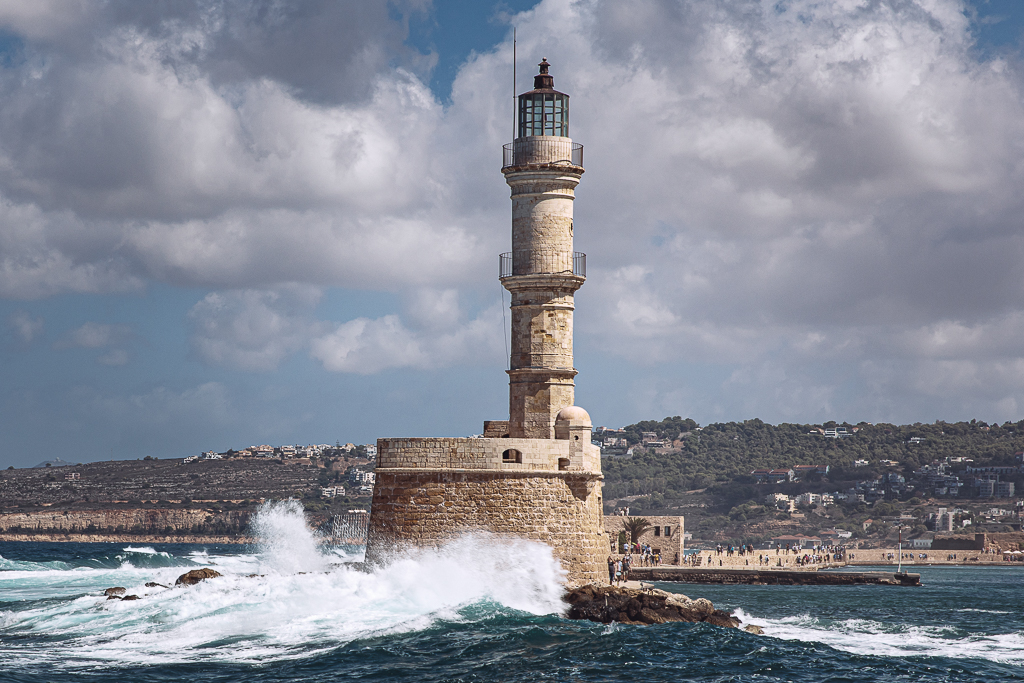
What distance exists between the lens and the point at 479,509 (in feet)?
78.8

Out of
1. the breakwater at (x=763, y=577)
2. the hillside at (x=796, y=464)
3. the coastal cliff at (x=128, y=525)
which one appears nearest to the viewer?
the breakwater at (x=763, y=577)

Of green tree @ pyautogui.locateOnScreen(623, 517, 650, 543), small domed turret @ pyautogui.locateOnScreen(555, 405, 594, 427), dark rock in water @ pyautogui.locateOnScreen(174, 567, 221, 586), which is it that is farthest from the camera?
green tree @ pyautogui.locateOnScreen(623, 517, 650, 543)

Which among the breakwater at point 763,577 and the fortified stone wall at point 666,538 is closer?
the breakwater at point 763,577

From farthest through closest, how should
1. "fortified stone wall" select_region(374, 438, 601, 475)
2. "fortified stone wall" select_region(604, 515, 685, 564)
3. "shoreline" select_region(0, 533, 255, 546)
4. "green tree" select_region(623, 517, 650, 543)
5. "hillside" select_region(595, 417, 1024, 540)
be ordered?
"hillside" select_region(595, 417, 1024, 540) → "shoreline" select_region(0, 533, 255, 546) → "fortified stone wall" select_region(604, 515, 685, 564) → "green tree" select_region(623, 517, 650, 543) → "fortified stone wall" select_region(374, 438, 601, 475)

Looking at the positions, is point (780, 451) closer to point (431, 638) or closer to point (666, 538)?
point (666, 538)

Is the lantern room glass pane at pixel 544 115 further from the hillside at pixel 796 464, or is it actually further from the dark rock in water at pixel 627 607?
the hillside at pixel 796 464

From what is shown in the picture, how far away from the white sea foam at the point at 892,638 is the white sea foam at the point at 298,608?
573 cm

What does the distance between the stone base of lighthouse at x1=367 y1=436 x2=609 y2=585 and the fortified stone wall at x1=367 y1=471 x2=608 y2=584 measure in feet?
0.06

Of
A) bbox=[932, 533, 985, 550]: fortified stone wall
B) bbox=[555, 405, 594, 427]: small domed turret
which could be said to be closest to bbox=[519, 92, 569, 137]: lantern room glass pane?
bbox=[555, 405, 594, 427]: small domed turret

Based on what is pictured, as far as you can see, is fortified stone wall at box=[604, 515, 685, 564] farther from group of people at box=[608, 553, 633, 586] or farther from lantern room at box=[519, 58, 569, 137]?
lantern room at box=[519, 58, 569, 137]

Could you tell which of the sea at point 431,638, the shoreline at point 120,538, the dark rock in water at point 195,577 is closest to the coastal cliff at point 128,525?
the shoreline at point 120,538

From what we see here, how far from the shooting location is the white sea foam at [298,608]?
21.2 meters

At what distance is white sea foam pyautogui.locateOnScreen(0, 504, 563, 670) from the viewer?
21234mm

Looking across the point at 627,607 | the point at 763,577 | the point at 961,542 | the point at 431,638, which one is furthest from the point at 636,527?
the point at 961,542
